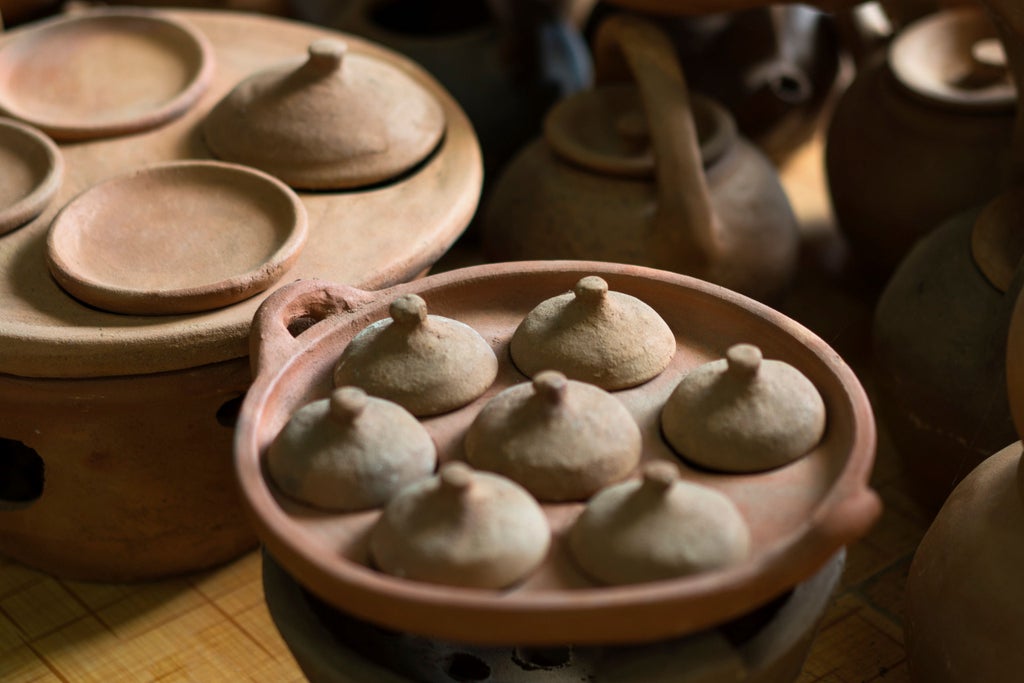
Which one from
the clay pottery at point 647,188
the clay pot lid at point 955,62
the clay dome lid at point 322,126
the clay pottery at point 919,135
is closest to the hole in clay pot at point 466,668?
the clay dome lid at point 322,126

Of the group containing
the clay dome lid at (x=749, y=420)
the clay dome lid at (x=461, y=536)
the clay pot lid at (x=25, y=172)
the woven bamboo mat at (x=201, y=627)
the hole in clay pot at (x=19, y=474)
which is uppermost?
the clay pot lid at (x=25, y=172)

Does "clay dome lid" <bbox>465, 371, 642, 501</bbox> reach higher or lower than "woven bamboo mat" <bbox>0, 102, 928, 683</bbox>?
higher

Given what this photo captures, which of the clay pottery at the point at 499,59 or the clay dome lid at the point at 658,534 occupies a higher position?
the clay dome lid at the point at 658,534

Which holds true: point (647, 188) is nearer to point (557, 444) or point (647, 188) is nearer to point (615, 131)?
point (615, 131)

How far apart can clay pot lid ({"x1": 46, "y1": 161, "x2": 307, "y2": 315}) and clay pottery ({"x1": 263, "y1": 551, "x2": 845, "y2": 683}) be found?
0.52 meters

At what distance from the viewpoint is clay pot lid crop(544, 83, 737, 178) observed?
2.51 metres

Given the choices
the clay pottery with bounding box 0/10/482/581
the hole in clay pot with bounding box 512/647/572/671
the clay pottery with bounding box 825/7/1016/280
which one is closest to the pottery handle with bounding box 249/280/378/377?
the clay pottery with bounding box 0/10/482/581

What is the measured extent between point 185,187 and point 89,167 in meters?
0.24

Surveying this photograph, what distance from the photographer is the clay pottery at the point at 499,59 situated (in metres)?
2.98

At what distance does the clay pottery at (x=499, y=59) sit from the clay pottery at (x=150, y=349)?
704 mm

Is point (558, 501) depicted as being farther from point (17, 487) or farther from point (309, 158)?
point (17, 487)

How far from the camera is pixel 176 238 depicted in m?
1.98

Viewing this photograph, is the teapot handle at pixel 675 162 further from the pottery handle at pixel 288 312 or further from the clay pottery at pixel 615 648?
the clay pottery at pixel 615 648

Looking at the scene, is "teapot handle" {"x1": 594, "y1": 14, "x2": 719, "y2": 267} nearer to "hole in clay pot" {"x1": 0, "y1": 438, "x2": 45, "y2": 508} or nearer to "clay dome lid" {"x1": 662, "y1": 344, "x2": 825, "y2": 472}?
"clay dome lid" {"x1": 662, "y1": 344, "x2": 825, "y2": 472}
